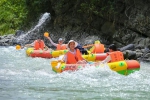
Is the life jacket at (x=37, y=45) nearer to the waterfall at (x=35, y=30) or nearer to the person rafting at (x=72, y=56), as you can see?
the person rafting at (x=72, y=56)

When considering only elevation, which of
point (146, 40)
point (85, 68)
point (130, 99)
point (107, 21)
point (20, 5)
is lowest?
point (130, 99)

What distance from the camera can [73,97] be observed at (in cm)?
707

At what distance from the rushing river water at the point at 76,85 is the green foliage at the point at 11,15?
22918 mm

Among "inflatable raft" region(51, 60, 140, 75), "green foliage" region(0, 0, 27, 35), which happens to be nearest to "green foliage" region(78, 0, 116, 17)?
"green foliage" region(0, 0, 27, 35)

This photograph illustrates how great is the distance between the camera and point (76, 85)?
8.39 meters

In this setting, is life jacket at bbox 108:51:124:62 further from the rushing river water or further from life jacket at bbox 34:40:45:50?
life jacket at bbox 34:40:45:50

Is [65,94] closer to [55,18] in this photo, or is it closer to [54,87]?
[54,87]

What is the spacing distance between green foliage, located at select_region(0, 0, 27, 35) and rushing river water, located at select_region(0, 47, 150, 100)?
22.9 m

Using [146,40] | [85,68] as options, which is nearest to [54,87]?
[85,68]

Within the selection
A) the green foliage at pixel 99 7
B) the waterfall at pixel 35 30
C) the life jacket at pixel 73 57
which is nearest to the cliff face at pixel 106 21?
the green foliage at pixel 99 7

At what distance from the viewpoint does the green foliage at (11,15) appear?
33334mm

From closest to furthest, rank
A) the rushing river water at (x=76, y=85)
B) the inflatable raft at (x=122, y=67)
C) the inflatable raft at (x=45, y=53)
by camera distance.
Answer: the rushing river water at (x=76, y=85), the inflatable raft at (x=122, y=67), the inflatable raft at (x=45, y=53)

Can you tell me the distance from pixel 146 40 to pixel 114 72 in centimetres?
1018

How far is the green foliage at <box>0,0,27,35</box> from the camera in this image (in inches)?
1312
